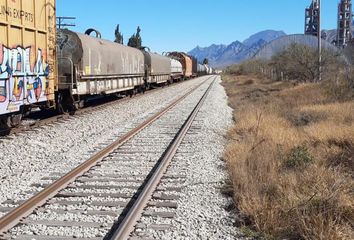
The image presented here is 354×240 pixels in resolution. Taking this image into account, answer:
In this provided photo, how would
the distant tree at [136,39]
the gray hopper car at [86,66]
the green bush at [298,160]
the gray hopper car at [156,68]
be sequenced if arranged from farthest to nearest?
the distant tree at [136,39], the gray hopper car at [156,68], the gray hopper car at [86,66], the green bush at [298,160]

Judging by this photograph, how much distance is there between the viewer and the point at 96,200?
6742mm

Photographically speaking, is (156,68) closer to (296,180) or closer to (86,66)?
(86,66)

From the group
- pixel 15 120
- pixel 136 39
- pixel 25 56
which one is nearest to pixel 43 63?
pixel 25 56

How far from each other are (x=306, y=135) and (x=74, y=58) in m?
9.68

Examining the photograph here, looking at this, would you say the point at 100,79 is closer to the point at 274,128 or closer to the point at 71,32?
the point at 71,32

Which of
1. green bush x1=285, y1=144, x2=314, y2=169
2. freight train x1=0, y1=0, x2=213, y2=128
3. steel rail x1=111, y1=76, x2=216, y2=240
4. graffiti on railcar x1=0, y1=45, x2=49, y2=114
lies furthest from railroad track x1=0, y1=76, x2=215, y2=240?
freight train x1=0, y1=0, x2=213, y2=128

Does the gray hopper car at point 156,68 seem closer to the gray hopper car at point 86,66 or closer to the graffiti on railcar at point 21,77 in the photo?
the gray hopper car at point 86,66

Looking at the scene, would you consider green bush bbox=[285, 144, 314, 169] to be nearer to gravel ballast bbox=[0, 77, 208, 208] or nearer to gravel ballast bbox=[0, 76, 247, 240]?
gravel ballast bbox=[0, 76, 247, 240]

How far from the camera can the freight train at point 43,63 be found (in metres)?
11.1

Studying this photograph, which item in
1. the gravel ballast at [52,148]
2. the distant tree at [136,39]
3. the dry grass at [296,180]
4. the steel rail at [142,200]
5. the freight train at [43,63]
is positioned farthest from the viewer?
the distant tree at [136,39]

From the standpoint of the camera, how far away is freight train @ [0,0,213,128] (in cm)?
1109

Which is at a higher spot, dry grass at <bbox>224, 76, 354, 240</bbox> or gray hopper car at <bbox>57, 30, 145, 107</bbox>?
gray hopper car at <bbox>57, 30, 145, 107</bbox>

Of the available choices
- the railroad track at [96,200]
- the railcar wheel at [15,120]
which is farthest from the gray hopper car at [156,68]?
the railroad track at [96,200]

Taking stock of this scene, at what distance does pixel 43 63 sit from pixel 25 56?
1.43 metres
